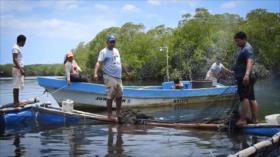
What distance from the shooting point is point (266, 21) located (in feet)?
222

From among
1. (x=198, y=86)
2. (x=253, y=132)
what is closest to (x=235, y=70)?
(x=253, y=132)

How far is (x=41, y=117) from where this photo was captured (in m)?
11.6

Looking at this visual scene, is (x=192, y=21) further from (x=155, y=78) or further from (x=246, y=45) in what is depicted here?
(x=246, y=45)

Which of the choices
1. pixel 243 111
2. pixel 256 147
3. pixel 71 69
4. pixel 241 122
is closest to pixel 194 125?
pixel 241 122

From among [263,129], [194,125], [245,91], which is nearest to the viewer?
[263,129]

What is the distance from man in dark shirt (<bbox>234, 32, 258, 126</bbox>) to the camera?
27.9 ft

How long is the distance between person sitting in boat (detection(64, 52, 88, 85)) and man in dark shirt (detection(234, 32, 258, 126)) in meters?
7.44

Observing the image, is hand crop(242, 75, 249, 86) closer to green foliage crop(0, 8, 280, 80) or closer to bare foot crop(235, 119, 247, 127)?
bare foot crop(235, 119, 247, 127)

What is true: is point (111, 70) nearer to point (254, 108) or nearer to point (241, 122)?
point (241, 122)

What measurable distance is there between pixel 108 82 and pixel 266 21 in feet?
204

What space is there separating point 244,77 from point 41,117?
20.7 feet

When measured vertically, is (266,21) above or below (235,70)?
above

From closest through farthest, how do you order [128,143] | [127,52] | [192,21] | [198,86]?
1. [128,143]
2. [198,86]
3. [192,21]
4. [127,52]

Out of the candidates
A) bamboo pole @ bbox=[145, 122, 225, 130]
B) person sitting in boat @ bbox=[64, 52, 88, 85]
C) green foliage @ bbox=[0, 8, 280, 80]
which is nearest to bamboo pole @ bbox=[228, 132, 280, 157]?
bamboo pole @ bbox=[145, 122, 225, 130]
